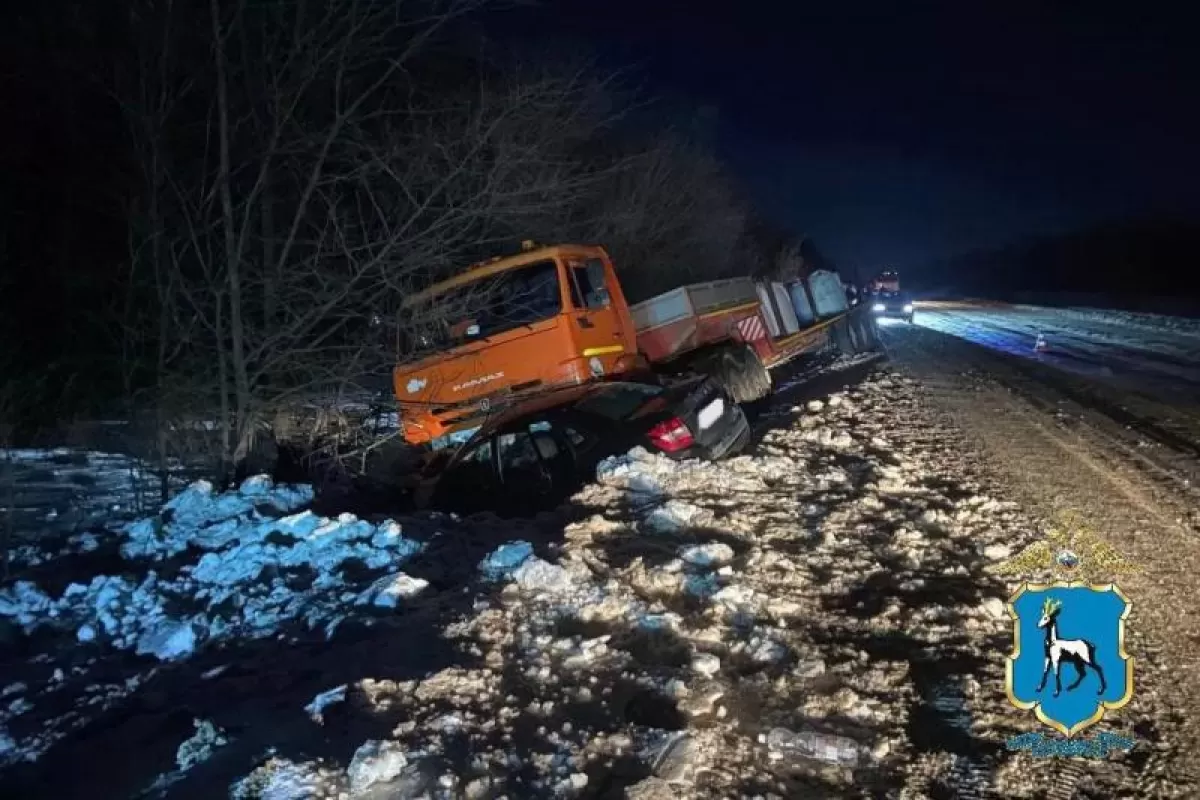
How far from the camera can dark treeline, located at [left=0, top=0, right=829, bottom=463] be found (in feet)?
30.3

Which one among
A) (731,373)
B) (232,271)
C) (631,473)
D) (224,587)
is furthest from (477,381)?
(224,587)

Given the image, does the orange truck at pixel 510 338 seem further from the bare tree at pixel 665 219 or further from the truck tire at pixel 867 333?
the truck tire at pixel 867 333

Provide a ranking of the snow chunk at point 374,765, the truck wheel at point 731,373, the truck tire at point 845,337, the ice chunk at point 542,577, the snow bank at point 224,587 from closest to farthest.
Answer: the snow chunk at point 374,765
the snow bank at point 224,587
the ice chunk at point 542,577
the truck wheel at point 731,373
the truck tire at point 845,337

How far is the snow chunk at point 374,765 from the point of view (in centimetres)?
334

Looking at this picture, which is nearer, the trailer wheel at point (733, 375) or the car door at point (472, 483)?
the car door at point (472, 483)

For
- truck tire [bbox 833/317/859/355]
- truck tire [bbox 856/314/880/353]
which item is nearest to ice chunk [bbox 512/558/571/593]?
truck tire [bbox 833/317/859/355]

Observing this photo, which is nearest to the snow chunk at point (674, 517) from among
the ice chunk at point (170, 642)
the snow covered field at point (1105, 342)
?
the ice chunk at point (170, 642)

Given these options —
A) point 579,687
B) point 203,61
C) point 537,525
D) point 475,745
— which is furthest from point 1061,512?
point 203,61

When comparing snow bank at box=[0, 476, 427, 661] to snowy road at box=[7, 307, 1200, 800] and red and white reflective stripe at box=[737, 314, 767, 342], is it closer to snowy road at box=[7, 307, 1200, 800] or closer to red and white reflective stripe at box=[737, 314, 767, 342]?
snowy road at box=[7, 307, 1200, 800]

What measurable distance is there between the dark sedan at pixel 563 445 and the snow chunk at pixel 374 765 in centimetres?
420

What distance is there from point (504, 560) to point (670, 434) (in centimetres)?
262

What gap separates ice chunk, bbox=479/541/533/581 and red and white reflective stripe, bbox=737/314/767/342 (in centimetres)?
859

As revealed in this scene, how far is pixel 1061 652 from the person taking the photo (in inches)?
128

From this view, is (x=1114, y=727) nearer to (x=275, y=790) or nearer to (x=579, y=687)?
(x=579, y=687)
